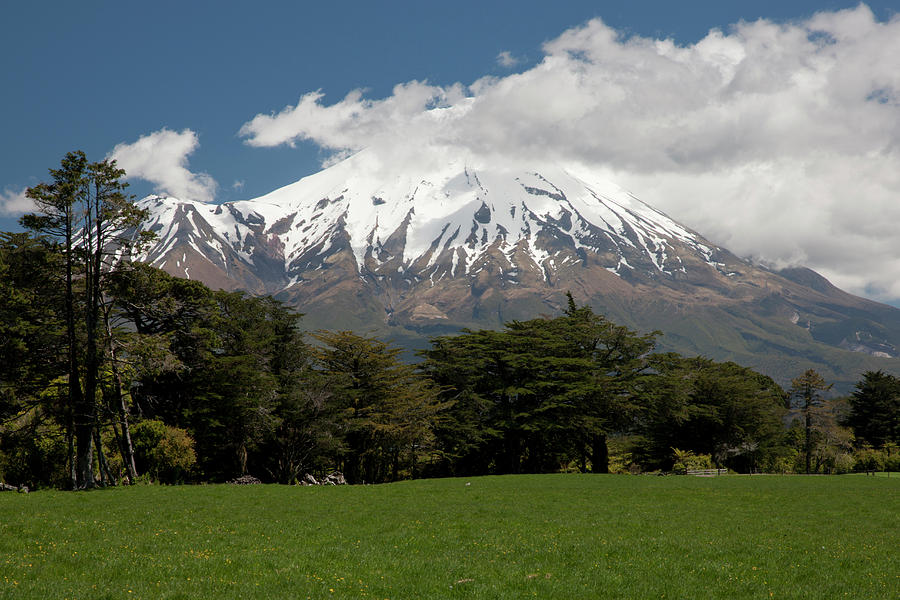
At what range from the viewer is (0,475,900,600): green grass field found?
11.4 meters

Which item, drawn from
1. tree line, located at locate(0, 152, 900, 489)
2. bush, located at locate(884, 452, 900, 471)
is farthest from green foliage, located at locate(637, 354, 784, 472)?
bush, located at locate(884, 452, 900, 471)

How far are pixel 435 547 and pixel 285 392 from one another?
109 feet

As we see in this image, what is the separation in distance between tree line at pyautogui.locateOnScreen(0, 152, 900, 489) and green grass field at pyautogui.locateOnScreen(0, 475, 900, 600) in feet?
32.0

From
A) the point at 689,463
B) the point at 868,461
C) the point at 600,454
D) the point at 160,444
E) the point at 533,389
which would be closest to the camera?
the point at 160,444

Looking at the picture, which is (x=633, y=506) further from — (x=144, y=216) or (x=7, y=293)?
(x=7, y=293)

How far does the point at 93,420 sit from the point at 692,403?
55974mm

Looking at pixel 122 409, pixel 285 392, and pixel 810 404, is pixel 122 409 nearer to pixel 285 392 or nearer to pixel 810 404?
pixel 285 392

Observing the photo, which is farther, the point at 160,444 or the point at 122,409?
the point at 160,444

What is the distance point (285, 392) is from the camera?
152ft

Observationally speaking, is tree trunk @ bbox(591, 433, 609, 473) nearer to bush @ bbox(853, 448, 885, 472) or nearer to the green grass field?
bush @ bbox(853, 448, 885, 472)

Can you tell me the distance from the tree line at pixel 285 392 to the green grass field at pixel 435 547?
9752 mm

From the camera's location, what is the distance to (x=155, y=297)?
34562mm

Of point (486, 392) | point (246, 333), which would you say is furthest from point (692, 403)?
point (246, 333)

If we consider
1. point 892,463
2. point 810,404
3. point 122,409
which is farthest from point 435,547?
point 810,404
